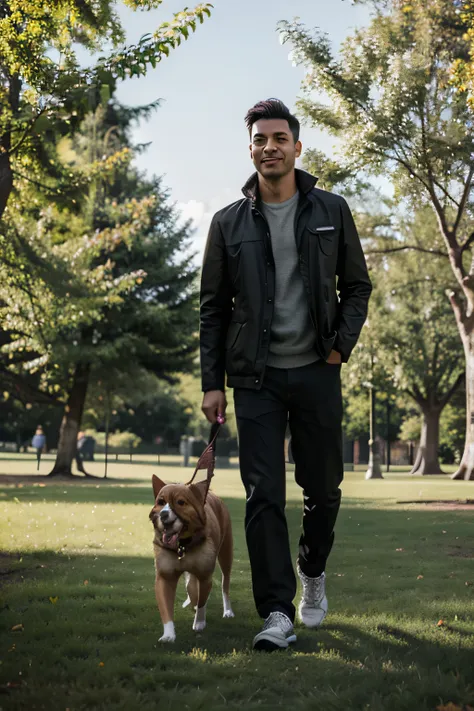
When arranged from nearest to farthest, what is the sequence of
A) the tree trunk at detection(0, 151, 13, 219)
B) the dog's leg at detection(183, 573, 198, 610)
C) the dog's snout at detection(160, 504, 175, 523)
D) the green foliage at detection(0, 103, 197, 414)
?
the dog's snout at detection(160, 504, 175, 523), the dog's leg at detection(183, 573, 198, 610), the tree trunk at detection(0, 151, 13, 219), the green foliage at detection(0, 103, 197, 414)

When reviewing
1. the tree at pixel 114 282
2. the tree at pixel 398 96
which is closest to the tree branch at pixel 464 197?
the tree at pixel 398 96

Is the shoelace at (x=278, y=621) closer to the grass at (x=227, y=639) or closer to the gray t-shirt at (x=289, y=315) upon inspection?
the grass at (x=227, y=639)

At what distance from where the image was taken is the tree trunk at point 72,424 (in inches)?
1228

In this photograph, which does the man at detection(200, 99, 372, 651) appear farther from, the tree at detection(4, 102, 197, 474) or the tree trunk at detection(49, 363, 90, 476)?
the tree trunk at detection(49, 363, 90, 476)

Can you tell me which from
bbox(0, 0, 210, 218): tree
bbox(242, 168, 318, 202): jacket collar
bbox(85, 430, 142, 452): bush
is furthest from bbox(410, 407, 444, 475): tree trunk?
bbox(242, 168, 318, 202): jacket collar

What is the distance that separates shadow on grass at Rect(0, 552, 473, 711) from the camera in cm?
375

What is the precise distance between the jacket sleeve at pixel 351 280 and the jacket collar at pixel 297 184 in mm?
226

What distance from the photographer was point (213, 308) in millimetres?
5203

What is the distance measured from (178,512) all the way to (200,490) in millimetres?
195

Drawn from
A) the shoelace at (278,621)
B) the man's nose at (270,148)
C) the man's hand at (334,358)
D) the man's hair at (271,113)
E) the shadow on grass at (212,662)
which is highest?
the man's hair at (271,113)

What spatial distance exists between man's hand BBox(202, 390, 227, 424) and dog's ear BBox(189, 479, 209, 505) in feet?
1.32

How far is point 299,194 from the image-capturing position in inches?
206

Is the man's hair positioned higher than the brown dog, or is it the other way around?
the man's hair

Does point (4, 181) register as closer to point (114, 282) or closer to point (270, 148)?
point (270, 148)
